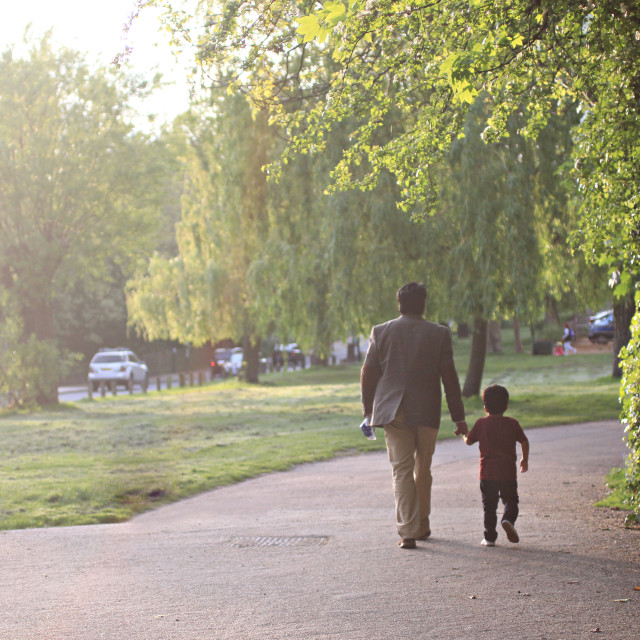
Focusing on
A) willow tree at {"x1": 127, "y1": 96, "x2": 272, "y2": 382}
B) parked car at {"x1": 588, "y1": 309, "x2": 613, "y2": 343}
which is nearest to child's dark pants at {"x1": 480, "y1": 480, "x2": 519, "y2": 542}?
willow tree at {"x1": 127, "y1": 96, "x2": 272, "y2": 382}

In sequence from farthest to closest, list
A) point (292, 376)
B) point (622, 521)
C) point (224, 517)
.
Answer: point (292, 376) < point (224, 517) < point (622, 521)

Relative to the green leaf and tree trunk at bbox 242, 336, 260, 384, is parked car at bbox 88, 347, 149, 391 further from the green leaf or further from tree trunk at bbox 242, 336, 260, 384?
the green leaf

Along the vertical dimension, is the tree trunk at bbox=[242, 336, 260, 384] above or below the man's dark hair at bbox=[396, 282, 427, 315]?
below

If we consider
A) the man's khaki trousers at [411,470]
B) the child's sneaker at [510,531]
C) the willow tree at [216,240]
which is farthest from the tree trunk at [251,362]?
the child's sneaker at [510,531]

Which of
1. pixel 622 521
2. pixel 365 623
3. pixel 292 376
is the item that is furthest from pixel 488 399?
pixel 292 376

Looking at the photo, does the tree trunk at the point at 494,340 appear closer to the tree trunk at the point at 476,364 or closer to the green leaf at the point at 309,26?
the tree trunk at the point at 476,364

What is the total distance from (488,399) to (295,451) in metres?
8.34

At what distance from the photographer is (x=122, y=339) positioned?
62.8 m

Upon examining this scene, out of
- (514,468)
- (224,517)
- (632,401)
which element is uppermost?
(632,401)

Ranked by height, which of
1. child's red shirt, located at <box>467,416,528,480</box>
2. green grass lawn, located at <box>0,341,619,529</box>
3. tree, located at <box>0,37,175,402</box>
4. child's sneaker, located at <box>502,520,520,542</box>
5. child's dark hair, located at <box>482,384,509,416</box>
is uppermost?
tree, located at <box>0,37,175,402</box>

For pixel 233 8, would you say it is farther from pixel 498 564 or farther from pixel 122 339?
pixel 122 339

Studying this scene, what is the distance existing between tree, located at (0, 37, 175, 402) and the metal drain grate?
68.7 ft

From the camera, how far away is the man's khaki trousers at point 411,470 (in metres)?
7.03

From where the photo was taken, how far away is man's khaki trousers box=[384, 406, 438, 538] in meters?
7.03
